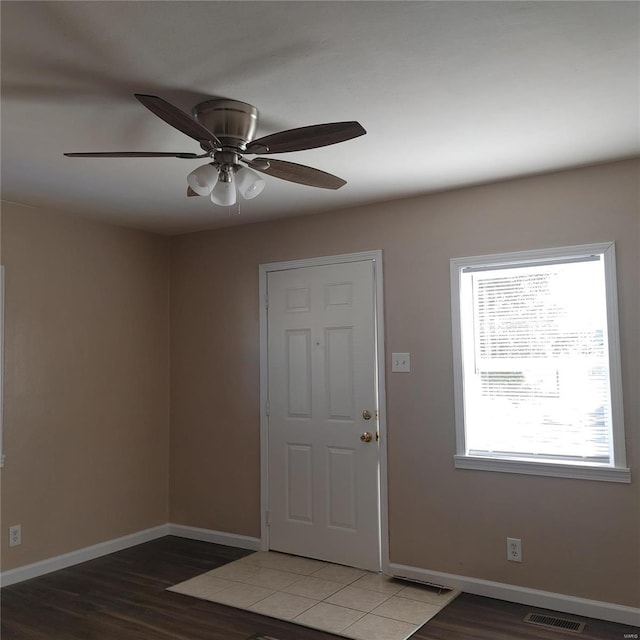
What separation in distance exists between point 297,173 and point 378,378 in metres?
1.87

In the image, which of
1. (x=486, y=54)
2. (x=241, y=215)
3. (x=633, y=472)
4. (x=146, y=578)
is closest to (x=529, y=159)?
(x=486, y=54)

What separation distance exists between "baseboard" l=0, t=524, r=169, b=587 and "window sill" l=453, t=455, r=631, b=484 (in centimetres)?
263

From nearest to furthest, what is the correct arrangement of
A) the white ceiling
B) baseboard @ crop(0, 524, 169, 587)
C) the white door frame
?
the white ceiling, baseboard @ crop(0, 524, 169, 587), the white door frame

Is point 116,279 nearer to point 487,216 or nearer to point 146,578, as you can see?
point 146,578

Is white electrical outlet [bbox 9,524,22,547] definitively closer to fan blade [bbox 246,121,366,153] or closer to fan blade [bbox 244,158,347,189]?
fan blade [bbox 244,158,347,189]

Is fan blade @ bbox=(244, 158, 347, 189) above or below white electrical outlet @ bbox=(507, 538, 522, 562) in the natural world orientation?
above

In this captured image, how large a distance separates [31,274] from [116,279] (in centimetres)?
73

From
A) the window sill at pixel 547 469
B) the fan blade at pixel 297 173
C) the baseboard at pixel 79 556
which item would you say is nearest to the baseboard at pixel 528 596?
the window sill at pixel 547 469

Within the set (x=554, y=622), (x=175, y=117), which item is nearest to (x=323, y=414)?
(x=554, y=622)

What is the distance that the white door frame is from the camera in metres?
4.21

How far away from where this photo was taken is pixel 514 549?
12.2ft

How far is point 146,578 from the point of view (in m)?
4.16

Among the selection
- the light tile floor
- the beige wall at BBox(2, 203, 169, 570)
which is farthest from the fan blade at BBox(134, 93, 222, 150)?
the light tile floor

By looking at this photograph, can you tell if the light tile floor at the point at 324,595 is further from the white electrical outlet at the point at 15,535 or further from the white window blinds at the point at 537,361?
the white electrical outlet at the point at 15,535
